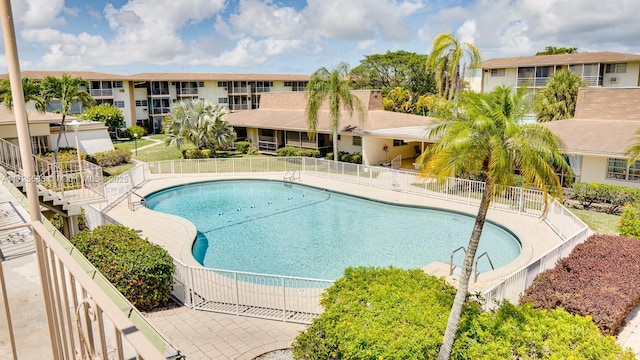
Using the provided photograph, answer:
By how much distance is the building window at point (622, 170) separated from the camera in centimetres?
1980

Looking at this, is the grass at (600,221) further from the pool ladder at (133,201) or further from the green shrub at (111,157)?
the green shrub at (111,157)

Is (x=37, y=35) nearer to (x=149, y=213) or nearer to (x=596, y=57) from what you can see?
(x=149, y=213)

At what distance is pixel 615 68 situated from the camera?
1489 inches

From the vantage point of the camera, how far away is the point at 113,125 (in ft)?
142

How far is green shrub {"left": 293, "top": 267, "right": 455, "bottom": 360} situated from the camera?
6648 mm

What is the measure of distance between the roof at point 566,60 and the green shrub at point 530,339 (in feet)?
113

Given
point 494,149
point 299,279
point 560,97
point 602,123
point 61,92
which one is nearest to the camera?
point 494,149

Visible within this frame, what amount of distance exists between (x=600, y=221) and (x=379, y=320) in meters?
14.6

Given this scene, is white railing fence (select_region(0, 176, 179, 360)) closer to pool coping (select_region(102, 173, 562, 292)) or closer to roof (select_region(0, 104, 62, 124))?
pool coping (select_region(102, 173, 562, 292))

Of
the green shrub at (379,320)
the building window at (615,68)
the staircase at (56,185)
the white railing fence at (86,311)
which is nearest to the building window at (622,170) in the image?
the green shrub at (379,320)

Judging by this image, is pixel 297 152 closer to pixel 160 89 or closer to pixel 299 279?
pixel 299 279

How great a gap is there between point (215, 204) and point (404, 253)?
11.3 metres

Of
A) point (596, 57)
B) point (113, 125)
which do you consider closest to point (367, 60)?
point (596, 57)

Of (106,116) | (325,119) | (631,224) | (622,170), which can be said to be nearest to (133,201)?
(325,119)
